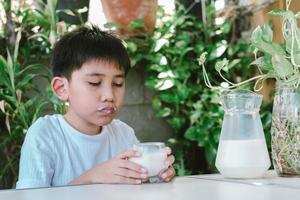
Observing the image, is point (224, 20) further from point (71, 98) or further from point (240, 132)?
point (240, 132)

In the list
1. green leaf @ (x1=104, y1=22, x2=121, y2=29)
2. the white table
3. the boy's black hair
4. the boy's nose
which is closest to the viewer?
the white table

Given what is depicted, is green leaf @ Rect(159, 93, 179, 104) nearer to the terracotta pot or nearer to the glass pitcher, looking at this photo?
the terracotta pot

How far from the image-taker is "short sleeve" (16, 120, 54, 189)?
1.11 meters

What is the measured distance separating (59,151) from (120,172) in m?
0.40

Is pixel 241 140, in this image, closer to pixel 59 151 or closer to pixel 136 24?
pixel 59 151

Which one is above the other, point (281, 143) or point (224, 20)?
point (224, 20)

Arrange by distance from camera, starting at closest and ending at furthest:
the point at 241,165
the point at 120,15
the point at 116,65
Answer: the point at 241,165, the point at 116,65, the point at 120,15

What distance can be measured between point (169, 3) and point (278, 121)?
1.78 meters

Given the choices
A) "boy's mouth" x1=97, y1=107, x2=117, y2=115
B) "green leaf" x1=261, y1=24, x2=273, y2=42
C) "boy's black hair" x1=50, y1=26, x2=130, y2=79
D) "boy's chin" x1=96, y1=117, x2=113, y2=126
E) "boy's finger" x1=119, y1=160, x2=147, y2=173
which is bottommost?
"boy's finger" x1=119, y1=160, x2=147, y2=173

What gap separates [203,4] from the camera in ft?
8.78

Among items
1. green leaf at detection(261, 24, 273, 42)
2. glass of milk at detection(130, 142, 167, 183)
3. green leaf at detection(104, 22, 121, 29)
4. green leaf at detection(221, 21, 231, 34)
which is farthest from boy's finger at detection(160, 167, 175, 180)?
green leaf at detection(221, 21, 231, 34)

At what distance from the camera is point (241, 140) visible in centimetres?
88

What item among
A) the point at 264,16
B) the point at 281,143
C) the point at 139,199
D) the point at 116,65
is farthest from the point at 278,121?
the point at 264,16

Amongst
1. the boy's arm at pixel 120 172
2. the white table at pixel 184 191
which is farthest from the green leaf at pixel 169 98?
the white table at pixel 184 191
